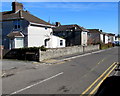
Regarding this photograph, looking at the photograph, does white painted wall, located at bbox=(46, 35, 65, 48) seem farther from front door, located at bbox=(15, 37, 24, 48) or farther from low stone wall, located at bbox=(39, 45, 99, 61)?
front door, located at bbox=(15, 37, 24, 48)

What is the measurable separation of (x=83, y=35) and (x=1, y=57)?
35.1 meters

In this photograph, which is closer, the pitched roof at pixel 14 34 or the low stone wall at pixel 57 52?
the low stone wall at pixel 57 52

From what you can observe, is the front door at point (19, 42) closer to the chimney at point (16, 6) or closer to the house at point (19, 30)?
the house at point (19, 30)

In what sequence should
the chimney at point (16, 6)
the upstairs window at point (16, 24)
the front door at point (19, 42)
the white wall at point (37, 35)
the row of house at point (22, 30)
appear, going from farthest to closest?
the chimney at point (16, 6) → the white wall at point (37, 35) → the upstairs window at point (16, 24) → the row of house at point (22, 30) → the front door at point (19, 42)

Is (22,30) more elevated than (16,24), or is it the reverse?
(16,24)

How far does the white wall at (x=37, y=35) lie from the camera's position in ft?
98.0

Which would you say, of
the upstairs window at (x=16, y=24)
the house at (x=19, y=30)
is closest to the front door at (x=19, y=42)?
the house at (x=19, y=30)

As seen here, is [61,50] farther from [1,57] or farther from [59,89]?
[59,89]

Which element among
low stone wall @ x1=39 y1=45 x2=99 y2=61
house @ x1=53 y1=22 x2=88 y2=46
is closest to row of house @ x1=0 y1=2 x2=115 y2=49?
low stone wall @ x1=39 y1=45 x2=99 y2=61

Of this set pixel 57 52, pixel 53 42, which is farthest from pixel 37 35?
pixel 57 52

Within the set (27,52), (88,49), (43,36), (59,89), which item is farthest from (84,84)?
(88,49)

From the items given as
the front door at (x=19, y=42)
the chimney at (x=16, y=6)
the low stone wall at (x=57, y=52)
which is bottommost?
the low stone wall at (x=57, y=52)

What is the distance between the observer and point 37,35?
3180cm

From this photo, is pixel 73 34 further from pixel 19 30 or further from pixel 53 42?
pixel 19 30
